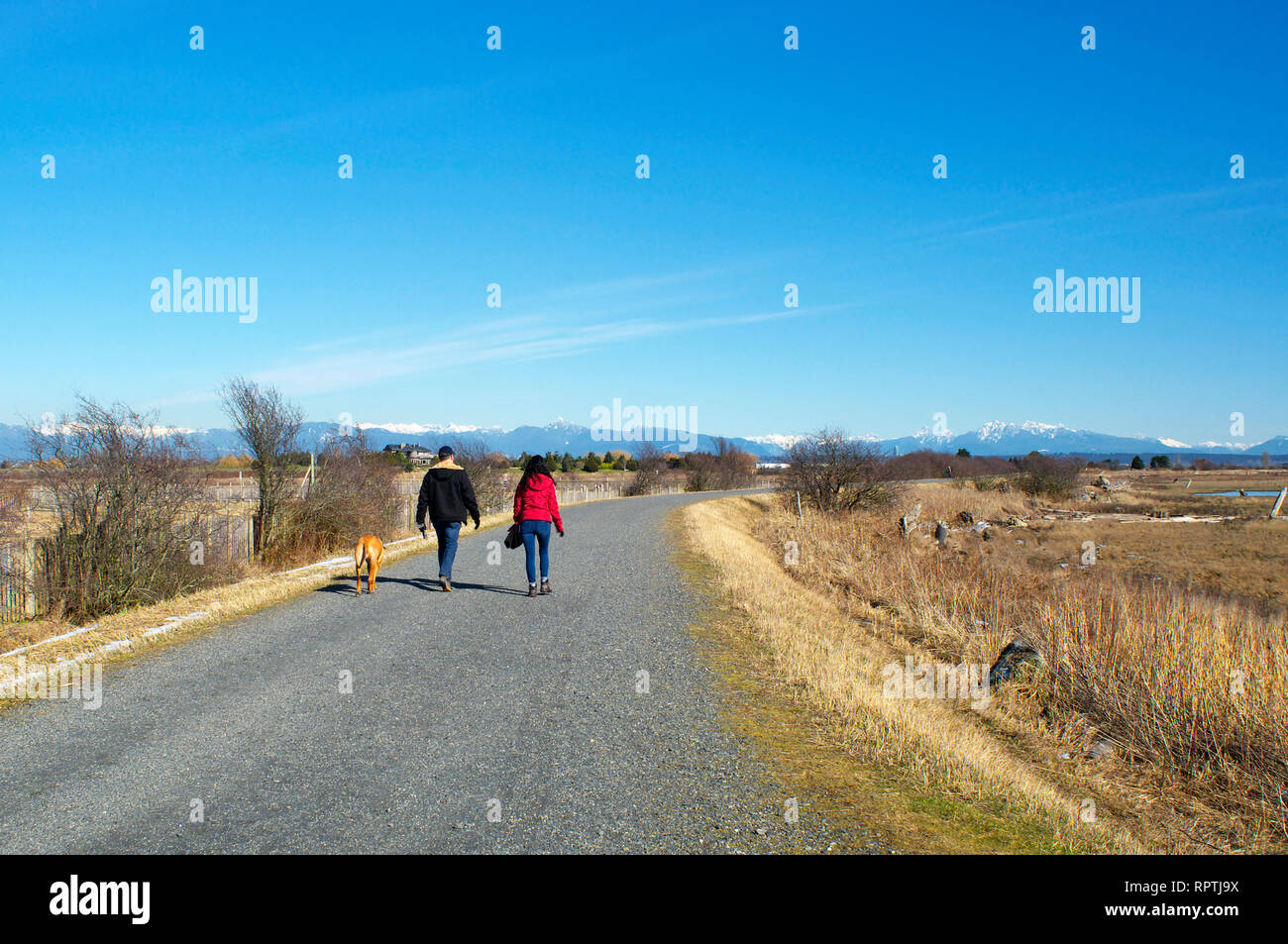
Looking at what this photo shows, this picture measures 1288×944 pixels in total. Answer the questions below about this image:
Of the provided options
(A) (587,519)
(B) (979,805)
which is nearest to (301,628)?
(B) (979,805)

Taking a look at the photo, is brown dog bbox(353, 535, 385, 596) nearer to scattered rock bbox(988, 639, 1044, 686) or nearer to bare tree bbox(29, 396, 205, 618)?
bare tree bbox(29, 396, 205, 618)

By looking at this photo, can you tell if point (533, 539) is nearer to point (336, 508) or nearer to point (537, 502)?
point (537, 502)

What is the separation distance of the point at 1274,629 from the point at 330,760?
39.7ft

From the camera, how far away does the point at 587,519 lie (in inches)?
1123

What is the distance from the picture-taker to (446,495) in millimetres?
11367

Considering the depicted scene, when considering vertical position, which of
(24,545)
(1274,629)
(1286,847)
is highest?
(24,545)

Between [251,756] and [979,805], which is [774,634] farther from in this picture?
[251,756]

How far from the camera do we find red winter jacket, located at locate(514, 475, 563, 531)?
36.0 ft

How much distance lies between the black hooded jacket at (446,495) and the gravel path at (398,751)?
7.35ft

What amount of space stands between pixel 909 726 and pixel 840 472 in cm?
2797

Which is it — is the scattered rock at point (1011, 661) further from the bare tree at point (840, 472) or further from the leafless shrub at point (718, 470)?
the leafless shrub at point (718, 470)

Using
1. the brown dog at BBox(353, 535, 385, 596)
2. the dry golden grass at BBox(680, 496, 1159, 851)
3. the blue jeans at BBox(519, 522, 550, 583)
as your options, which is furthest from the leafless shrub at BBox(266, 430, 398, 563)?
the dry golden grass at BBox(680, 496, 1159, 851)

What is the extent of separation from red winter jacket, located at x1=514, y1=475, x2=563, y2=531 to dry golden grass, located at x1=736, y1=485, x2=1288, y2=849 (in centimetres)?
578

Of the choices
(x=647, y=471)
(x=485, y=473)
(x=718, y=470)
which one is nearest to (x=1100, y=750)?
(x=485, y=473)
